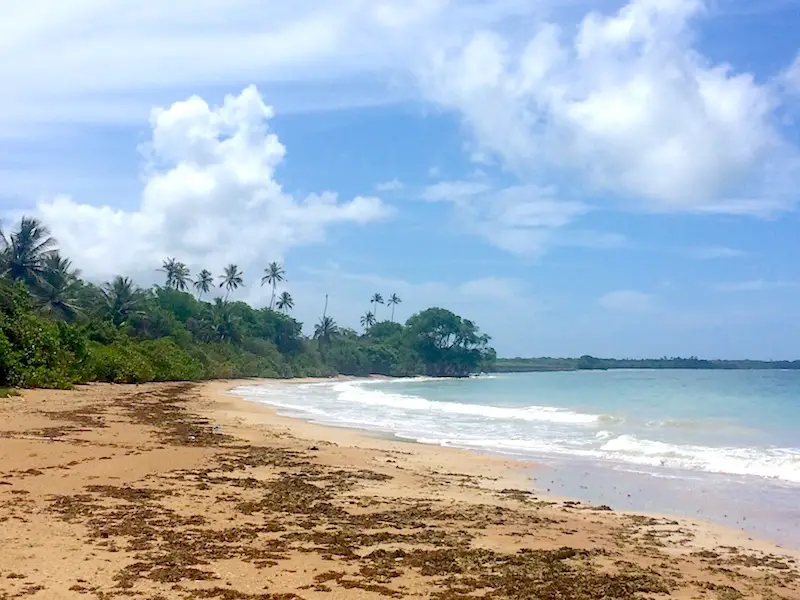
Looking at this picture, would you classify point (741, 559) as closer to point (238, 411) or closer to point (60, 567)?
point (60, 567)

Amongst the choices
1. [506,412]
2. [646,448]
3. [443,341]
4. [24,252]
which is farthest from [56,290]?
[443,341]

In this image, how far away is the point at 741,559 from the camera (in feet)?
26.0

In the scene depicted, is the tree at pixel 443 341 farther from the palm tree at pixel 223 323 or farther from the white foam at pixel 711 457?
the white foam at pixel 711 457

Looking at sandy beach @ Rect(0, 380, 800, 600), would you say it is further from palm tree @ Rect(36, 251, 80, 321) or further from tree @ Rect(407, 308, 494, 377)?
tree @ Rect(407, 308, 494, 377)

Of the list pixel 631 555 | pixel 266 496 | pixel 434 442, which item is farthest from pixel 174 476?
pixel 434 442

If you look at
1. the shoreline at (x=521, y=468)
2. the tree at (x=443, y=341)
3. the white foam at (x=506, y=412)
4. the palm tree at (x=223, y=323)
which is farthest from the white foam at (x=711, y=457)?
the tree at (x=443, y=341)

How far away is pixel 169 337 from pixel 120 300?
5.11 m

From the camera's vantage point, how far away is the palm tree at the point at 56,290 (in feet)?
155

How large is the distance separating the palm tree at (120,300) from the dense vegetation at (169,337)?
0.08 meters

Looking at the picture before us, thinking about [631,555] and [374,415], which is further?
[374,415]

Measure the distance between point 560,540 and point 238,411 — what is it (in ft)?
69.6

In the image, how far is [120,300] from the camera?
196 ft

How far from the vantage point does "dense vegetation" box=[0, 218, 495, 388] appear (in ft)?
100.0

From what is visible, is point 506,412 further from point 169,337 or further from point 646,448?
point 169,337
